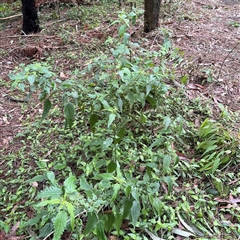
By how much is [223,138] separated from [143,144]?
2.08 feet

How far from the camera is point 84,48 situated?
379cm

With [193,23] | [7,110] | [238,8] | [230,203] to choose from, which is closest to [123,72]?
[230,203]

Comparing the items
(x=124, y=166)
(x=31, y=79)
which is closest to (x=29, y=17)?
(x=31, y=79)

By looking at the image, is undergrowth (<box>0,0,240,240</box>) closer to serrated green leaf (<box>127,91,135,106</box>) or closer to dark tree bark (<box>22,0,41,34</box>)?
serrated green leaf (<box>127,91,135,106</box>)

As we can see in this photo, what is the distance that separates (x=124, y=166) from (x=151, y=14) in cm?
264

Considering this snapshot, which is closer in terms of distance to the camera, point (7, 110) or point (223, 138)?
point (223, 138)

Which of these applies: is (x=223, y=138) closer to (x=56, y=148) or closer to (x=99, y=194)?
(x=99, y=194)

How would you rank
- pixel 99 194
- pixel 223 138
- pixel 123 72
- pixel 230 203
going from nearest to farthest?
pixel 99 194 < pixel 230 203 < pixel 123 72 < pixel 223 138

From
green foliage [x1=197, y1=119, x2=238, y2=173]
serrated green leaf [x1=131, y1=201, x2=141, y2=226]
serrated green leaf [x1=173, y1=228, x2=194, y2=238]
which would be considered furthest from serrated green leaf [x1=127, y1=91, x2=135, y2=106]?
serrated green leaf [x1=173, y1=228, x2=194, y2=238]

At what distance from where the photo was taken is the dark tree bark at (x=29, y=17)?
4.31 metres

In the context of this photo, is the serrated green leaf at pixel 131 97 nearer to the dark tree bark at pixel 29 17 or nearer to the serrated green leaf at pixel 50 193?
the serrated green leaf at pixel 50 193

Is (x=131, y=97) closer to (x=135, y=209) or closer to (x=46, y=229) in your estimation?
(x=135, y=209)

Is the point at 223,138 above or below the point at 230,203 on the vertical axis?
above

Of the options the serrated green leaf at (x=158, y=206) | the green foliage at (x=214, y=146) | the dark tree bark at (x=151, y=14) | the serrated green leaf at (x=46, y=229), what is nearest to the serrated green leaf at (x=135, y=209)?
the serrated green leaf at (x=158, y=206)
